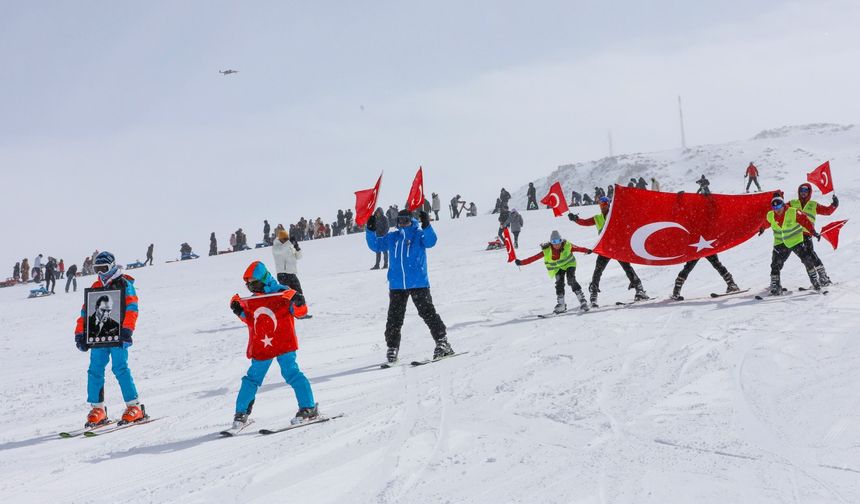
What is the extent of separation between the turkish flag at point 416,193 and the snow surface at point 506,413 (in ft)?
6.23

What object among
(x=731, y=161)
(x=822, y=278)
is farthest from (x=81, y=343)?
(x=731, y=161)

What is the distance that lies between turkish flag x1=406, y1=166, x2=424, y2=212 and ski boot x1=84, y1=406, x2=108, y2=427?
3921mm

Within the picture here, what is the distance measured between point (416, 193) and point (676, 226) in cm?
594

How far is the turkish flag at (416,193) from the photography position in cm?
845

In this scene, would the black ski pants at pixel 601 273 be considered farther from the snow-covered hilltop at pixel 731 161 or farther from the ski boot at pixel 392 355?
the snow-covered hilltop at pixel 731 161

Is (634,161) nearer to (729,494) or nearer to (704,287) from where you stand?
(704,287)

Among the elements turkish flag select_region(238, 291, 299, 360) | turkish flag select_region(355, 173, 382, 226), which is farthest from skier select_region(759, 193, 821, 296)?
turkish flag select_region(238, 291, 299, 360)

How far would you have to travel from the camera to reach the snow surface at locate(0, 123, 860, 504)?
4.26m

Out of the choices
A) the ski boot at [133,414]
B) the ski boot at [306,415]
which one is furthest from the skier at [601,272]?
the ski boot at [133,414]

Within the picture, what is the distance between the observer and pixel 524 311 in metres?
12.7

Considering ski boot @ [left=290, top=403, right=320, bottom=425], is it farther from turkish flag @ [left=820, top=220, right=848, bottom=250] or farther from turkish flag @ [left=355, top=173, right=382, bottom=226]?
turkish flag @ [left=820, top=220, right=848, bottom=250]

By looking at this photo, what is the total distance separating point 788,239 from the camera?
→ 11.0 m

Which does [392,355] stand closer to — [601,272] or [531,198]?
[601,272]

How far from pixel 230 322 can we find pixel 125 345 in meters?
8.25
